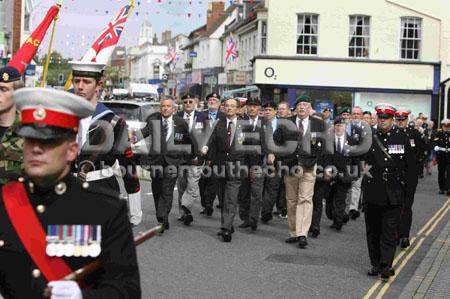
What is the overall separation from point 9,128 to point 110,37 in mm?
10141

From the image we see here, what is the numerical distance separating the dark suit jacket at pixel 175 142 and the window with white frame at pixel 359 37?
2631 centimetres

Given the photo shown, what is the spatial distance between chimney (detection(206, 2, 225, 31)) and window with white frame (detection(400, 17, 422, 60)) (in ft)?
116

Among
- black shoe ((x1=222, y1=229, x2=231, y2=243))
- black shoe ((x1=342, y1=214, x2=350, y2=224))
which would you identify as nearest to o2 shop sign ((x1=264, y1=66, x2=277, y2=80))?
black shoe ((x1=342, y1=214, x2=350, y2=224))

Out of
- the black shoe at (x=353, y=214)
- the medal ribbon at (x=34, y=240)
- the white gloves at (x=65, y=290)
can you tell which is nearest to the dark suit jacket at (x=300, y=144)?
the black shoe at (x=353, y=214)

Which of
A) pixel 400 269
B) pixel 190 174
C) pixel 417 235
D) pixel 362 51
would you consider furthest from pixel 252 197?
pixel 362 51

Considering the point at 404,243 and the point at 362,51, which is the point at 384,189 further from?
the point at 362,51

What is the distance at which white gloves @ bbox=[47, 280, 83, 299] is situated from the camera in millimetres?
2734

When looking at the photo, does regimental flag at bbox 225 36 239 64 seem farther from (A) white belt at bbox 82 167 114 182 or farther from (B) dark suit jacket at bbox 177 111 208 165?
(A) white belt at bbox 82 167 114 182

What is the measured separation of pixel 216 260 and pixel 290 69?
93.4 ft

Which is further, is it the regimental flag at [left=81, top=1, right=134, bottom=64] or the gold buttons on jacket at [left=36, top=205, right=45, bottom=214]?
the regimental flag at [left=81, top=1, right=134, bottom=64]

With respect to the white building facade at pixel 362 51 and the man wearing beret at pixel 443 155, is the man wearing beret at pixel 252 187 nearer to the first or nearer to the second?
the man wearing beret at pixel 443 155

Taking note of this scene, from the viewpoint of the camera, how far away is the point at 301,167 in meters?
11.4

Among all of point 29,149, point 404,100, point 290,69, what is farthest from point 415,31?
point 29,149

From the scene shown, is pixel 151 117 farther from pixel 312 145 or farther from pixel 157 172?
pixel 312 145
